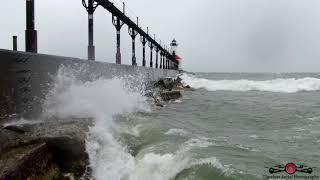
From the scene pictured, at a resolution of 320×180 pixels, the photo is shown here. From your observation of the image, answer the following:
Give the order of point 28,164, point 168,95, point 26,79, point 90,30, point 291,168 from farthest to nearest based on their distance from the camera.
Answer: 1. point 168,95
2. point 90,30
3. point 26,79
4. point 291,168
5. point 28,164

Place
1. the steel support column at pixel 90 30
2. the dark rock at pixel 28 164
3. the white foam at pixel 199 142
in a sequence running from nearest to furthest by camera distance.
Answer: the dark rock at pixel 28 164, the white foam at pixel 199 142, the steel support column at pixel 90 30

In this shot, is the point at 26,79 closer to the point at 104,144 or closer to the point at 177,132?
the point at 104,144

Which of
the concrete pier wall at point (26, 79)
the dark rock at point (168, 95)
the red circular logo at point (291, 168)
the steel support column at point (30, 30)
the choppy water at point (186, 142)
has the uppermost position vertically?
the steel support column at point (30, 30)

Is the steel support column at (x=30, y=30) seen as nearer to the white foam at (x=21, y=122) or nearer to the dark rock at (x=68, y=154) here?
the white foam at (x=21, y=122)

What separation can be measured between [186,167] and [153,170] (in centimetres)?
60

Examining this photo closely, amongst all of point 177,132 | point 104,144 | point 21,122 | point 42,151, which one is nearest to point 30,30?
point 21,122

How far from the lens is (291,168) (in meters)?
6.66

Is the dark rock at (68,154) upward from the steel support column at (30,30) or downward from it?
downward

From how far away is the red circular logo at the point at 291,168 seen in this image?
21.0 ft

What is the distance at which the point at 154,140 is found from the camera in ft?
28.9

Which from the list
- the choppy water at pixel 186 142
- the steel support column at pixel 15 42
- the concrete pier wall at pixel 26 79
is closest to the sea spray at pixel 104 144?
the choppy water at pixel 186 142

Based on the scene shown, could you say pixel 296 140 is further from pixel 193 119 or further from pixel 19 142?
pixel 19 142

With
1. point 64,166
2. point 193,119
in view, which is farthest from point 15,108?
point 193,119

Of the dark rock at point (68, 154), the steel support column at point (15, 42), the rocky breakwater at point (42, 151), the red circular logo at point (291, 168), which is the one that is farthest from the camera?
the steel support column at point (15, 42)
